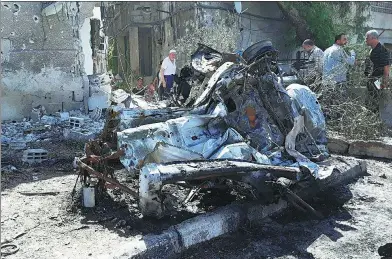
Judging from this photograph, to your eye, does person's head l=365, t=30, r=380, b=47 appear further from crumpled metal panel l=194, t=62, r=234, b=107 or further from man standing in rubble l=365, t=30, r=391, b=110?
crumpled metal panel l=194, t=62, r=234, b=107

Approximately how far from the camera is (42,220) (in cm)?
401

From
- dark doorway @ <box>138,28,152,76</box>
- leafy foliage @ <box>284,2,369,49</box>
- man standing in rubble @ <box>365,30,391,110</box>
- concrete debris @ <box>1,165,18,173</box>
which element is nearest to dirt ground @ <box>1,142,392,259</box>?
concrete debris @ <box>1,165,18,173</box>

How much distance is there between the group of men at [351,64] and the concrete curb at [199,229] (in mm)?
Answer: 3803

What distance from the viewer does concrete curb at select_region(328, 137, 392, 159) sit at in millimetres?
7129

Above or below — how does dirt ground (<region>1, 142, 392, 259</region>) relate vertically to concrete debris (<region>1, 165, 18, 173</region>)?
below

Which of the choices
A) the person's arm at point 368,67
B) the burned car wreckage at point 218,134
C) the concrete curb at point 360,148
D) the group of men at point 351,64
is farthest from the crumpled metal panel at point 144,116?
the person's arm at point 368,67

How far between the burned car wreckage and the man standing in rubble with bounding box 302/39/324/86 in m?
2.87

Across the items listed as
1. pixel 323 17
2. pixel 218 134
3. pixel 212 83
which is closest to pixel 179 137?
pixel 218 134

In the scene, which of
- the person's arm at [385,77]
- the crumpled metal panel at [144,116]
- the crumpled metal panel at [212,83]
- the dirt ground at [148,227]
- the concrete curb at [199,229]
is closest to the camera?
the concrete curb at [199,229]

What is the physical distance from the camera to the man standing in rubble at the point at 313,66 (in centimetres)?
865

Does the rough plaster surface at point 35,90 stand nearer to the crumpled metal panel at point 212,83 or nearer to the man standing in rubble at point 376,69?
the crumpled metal panel at point 212,83

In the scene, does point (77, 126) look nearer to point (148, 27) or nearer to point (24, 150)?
point (24, 150)

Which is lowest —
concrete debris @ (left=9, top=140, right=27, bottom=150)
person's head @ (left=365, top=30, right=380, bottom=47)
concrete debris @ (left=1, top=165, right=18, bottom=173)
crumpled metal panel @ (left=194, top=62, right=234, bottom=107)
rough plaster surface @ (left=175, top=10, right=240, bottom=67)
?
concrete debris @ (left=1, top=165, right=18, bottom=173)

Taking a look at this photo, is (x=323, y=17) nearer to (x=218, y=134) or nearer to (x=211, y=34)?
(x=211, y=34)
